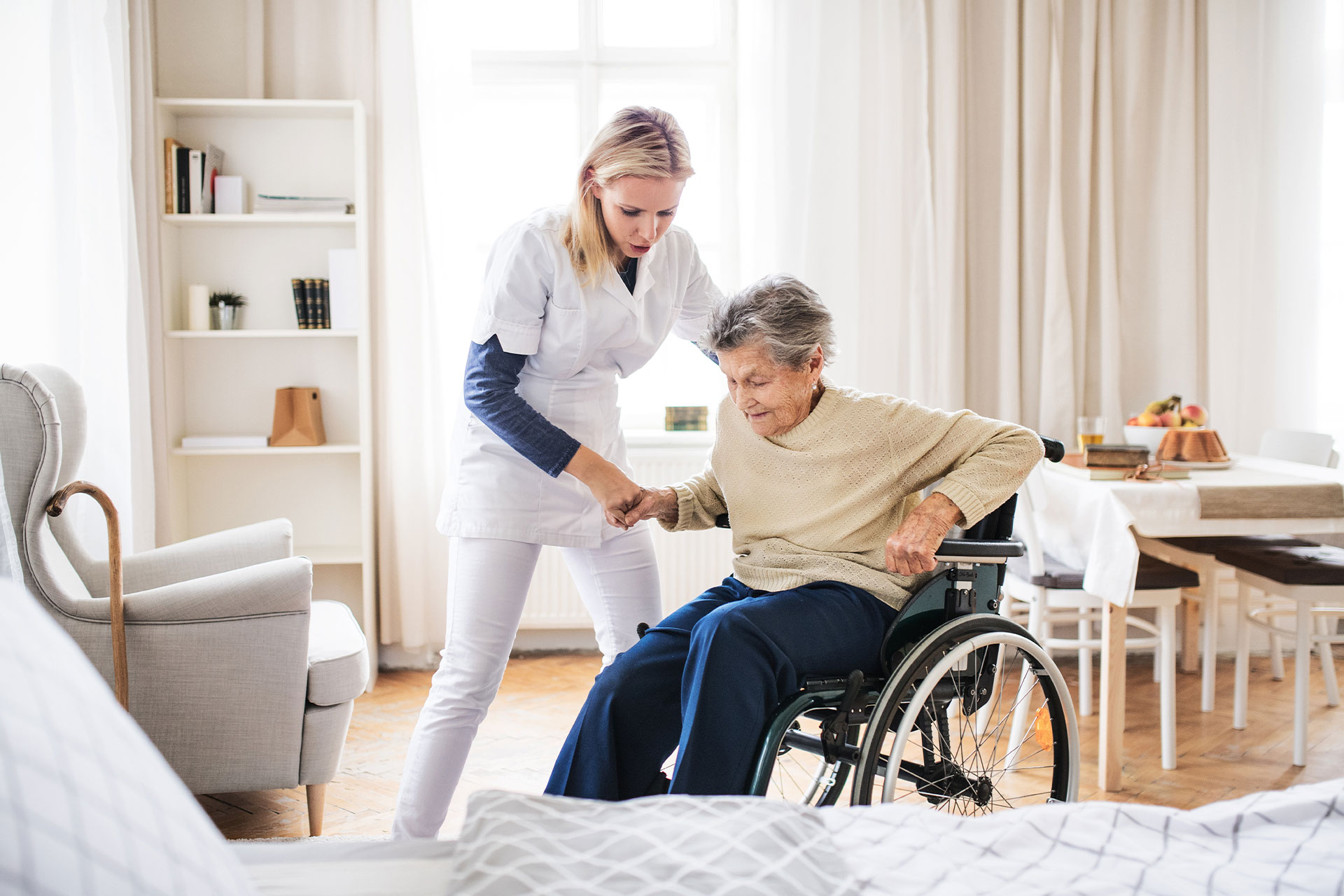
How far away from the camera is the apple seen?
2.96 m

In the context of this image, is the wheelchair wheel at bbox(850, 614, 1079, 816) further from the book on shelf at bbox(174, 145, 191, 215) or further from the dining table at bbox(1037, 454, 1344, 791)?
the book on shelf at bbox(174, 145, 191, 215)

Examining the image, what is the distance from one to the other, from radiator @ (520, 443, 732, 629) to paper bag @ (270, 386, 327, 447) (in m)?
0.90

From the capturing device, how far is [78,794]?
1.81 feet

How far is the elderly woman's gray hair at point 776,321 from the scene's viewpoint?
156 cm

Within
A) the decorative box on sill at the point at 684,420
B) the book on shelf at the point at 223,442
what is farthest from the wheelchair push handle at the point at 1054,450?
the book on shelf at the point at 223,442

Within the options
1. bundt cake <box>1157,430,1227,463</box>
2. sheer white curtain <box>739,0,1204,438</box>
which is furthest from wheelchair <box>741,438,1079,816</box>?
sheer white curtain <box>739,0,1204,438</box>

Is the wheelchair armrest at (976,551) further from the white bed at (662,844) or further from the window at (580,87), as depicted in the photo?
the window at (580,87)

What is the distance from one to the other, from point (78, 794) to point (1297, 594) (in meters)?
2.73

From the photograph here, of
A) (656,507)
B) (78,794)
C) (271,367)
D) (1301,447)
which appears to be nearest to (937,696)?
(656,507)

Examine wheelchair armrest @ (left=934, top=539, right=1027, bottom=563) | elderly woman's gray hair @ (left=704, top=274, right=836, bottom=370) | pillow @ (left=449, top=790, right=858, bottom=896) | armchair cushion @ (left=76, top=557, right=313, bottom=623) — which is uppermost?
elderly woman's gray hair @ (left=704, top=274, right=836, bottom=370)

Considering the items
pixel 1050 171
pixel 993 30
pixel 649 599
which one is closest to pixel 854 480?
pixel 649 599

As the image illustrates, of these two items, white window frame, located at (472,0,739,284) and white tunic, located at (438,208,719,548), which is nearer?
white tunic, located at (438,208,719,548)

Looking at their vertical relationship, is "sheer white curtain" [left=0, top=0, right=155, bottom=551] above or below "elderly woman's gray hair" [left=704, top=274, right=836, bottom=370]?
above

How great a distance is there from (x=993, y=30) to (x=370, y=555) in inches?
111
